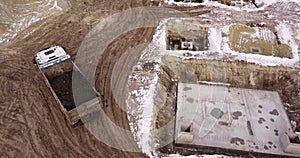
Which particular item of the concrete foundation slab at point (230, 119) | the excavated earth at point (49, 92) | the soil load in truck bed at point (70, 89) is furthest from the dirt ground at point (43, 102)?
the concrete foundation slab at point (230, 119)

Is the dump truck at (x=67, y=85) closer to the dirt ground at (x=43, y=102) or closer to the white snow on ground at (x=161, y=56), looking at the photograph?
the dirt ground at (x=43, y=102)

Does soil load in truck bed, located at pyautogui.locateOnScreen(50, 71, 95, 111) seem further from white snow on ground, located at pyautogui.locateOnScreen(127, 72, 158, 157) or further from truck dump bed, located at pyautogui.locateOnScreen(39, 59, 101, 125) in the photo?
white snow on ground, located at pyautogui.locateOnScreen(127, 72, 158, 157)

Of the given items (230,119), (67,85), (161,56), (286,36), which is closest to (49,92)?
(67,85)

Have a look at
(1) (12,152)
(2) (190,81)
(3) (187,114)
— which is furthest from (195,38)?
(1) (12,152)

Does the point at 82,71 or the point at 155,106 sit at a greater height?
the point at 82,71

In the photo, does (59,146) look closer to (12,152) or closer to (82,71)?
(12,152)
